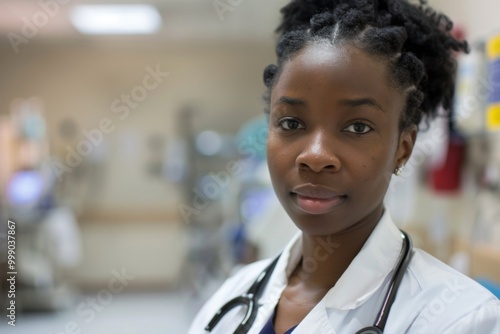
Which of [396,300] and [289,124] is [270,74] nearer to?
[289,124]

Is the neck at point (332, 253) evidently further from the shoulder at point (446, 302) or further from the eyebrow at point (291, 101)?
the eyebrow at point (291, 101)

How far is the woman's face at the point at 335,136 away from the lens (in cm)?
76

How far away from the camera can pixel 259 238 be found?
1997mm

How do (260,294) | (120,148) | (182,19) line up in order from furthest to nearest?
(120,148), (182,19), (260,294)

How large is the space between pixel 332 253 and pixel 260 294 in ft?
0.63

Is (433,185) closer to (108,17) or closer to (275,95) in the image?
(275,95)

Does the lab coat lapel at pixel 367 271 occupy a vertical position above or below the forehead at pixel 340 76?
below

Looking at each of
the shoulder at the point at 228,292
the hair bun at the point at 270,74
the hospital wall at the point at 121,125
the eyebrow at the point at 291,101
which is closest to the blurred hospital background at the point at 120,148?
the hospital wall at the point at 121,125

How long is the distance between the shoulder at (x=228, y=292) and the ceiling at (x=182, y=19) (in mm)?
3028

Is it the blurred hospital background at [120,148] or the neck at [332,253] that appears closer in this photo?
the neck at [332,253]

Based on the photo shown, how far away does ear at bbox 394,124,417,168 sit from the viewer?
85 centimetres

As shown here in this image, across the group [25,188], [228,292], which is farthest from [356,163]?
[25,188]

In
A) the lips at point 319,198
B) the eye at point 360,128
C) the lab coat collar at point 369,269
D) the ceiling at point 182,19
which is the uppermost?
the ceiling at point 182,19

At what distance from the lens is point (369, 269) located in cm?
86
